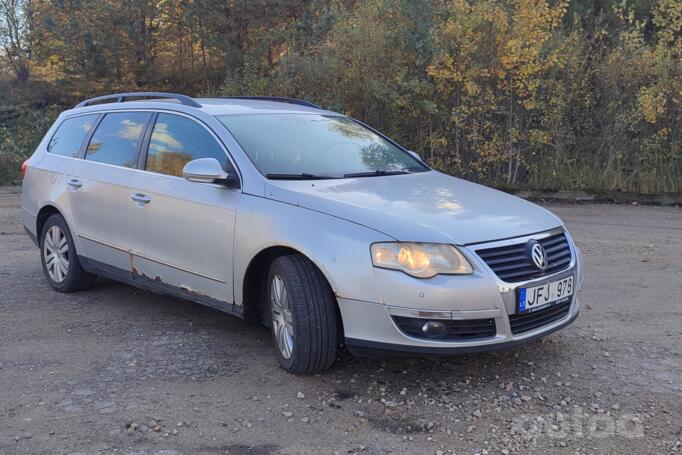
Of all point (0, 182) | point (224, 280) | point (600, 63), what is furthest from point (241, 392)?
point (0, 182)

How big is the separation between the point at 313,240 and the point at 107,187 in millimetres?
2299

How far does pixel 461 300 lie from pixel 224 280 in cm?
161

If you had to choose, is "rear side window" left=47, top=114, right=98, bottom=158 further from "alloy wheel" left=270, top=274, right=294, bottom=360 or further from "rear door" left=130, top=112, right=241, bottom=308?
"alloy wheel" left=270, top=274, right=294, bottom=360

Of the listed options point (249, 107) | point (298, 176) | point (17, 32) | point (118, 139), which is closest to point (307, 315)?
point (298, 176)

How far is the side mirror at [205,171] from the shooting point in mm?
4547

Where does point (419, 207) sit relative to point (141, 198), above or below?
above

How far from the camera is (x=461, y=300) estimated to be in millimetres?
3752

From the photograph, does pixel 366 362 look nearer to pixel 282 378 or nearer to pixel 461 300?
pixel 282 378

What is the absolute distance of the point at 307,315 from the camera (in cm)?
403

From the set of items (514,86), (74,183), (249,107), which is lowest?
(74,183)

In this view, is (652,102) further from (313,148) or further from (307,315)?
(307,315)

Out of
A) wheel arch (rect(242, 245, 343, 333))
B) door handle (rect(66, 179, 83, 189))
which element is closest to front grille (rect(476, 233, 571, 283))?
wheel arch (rect(242, 245, 343, 333))

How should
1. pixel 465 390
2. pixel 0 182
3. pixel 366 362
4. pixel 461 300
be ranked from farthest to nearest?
pixel 0 182
pixel 366 362
pixel 465 390
pixel 461 300

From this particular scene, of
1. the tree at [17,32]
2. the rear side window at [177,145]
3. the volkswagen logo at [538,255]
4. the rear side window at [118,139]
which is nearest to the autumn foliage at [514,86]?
the rear side window at [118,139]
